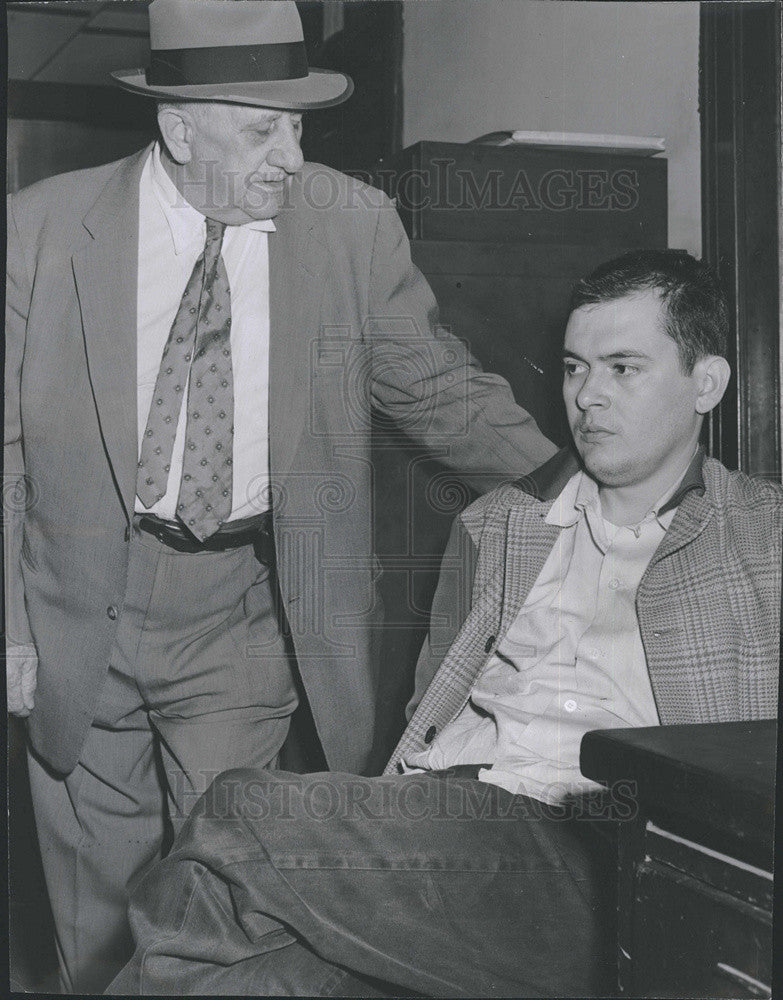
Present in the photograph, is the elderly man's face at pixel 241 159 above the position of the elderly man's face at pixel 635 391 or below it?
above

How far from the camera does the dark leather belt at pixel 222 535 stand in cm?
190

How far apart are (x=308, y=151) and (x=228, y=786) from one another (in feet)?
3.34

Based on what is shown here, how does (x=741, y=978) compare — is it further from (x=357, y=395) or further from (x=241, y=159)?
→ (x=241, y=159)

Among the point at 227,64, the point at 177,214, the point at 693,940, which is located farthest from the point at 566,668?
the point at 227,64

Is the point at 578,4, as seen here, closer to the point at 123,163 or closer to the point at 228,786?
the point at 123,163

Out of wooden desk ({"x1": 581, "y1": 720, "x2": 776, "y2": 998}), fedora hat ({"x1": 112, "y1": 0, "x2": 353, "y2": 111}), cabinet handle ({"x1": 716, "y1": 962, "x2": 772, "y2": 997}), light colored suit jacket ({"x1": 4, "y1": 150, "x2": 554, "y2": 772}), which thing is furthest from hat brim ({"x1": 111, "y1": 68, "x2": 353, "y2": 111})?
cabinet handle ({"x1": 716, "y1": 962, "x2": 772, "y2": 997})

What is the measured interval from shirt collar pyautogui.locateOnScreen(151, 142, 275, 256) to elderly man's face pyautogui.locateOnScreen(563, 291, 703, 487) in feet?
1.96

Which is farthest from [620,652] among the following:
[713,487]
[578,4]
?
[578,4]

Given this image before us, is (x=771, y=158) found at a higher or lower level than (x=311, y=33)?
lower

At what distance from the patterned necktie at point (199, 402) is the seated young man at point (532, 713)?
0.42 meters

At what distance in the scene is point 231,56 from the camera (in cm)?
182

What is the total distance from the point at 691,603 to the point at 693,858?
1.96 feet

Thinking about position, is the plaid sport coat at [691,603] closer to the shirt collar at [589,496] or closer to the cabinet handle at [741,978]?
the shirt collar at [589,496]

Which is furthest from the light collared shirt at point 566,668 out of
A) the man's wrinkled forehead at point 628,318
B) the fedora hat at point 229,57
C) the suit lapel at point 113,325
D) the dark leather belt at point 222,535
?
the fedora hat at point 229,57
